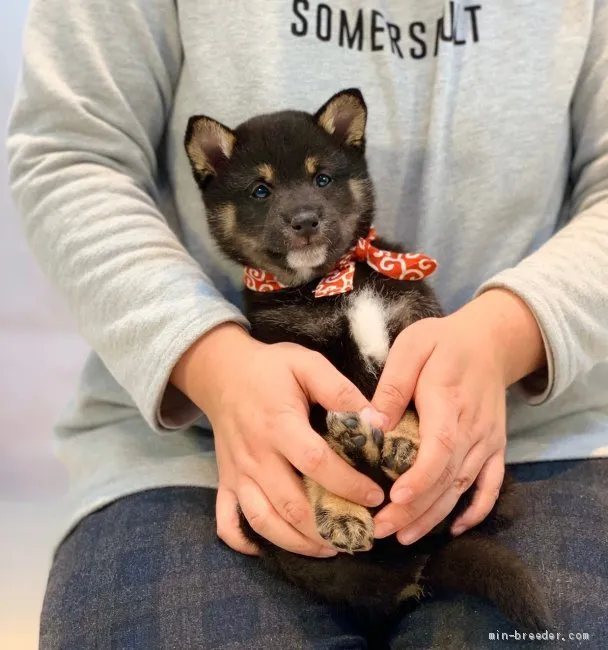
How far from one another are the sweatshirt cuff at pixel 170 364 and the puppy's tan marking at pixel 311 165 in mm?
271

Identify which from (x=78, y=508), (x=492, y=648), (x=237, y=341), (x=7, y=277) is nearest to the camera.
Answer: (x=492, y=648)

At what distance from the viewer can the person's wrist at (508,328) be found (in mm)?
1114

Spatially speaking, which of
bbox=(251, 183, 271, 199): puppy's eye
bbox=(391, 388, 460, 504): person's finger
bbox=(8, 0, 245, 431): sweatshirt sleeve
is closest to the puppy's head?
bbox=(251, 183, 271, 199): puppy's eye

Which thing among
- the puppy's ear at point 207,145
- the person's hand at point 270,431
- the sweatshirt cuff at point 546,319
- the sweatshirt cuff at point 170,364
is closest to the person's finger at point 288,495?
the person's hand at point 270,431

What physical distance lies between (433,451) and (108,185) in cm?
71

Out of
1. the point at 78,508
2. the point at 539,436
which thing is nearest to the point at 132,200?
the point at 78,508

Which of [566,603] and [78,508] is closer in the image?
[566,603]

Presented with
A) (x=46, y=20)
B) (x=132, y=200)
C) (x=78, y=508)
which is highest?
(x=46, y=20)

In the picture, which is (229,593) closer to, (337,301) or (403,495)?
(403,495)

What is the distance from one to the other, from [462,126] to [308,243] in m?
0.39

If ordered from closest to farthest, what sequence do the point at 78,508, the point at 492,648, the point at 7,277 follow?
the point at 492,648
the point at 78,508
the point at 7,277

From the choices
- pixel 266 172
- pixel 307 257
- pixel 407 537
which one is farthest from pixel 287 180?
pixel 407 537

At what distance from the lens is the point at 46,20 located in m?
1.26

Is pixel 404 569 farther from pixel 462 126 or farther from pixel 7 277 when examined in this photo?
pixel 7 277
